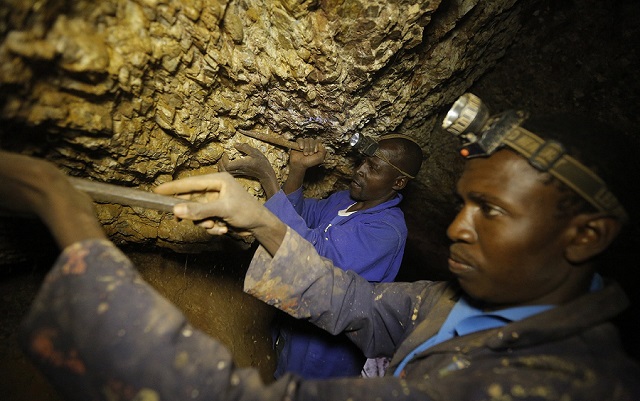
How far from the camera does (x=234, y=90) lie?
1795 millimetres

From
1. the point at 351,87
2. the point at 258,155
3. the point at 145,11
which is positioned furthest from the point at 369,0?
the point at 258,155

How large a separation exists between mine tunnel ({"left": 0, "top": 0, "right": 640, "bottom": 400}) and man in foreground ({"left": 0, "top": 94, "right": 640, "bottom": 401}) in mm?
430

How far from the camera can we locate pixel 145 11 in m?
1.21

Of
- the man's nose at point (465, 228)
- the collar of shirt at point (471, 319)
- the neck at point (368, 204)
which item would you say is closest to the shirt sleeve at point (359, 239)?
the neck at point (368, 204)

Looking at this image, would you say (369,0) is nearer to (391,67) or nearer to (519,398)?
(391,67)

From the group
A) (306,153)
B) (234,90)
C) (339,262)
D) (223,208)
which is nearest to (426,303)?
(339,262)

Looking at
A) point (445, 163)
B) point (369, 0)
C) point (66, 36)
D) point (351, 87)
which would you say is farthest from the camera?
point (445, 163)

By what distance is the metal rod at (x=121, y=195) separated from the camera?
41.3 inches

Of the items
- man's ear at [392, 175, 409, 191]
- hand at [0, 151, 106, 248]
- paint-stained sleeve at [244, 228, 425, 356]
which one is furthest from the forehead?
man's ear at [392, 175, 409, 191]

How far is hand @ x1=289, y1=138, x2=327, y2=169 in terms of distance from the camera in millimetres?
2443

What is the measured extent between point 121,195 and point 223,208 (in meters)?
0.35

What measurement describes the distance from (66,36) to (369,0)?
1262 millimetres

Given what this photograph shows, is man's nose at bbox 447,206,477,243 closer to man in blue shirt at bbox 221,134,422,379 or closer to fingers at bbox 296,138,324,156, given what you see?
man in blue shirt at bbox 221,134,422,379

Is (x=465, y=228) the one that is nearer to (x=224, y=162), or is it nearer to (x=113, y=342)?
(x=113, y=342)
